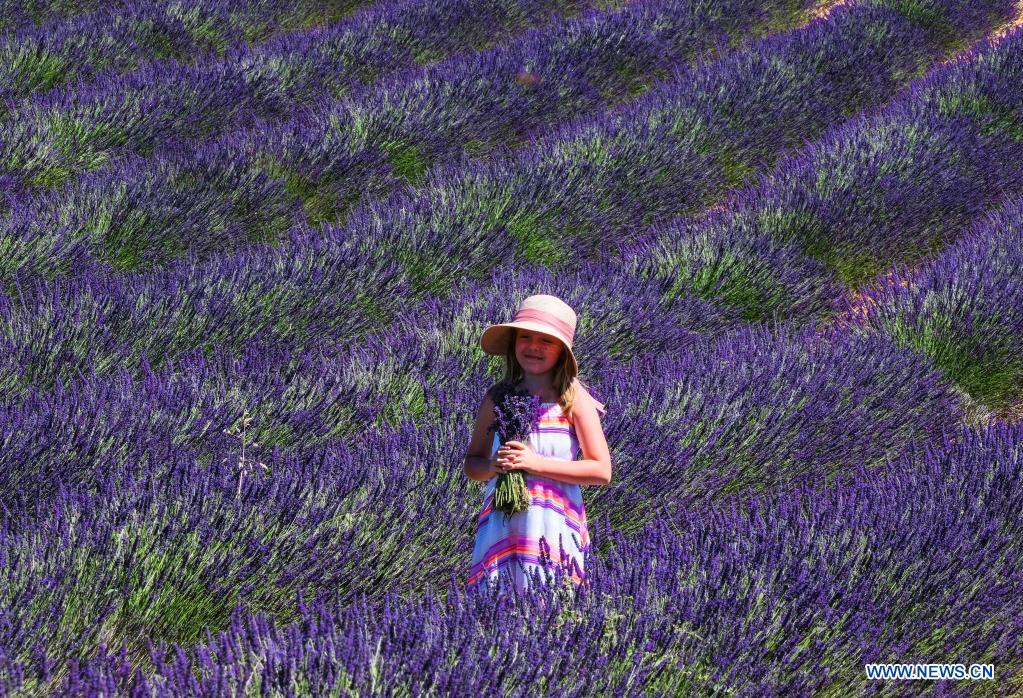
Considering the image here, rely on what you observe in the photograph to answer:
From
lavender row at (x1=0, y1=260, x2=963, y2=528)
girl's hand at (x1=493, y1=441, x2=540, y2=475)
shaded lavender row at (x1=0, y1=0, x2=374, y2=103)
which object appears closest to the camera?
girl's hand at (x1=493, y1=441, x2=540, y2=475)

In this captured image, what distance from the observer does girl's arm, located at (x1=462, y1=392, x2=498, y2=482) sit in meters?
2.24

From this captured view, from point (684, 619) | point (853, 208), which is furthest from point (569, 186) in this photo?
point (684, 619)

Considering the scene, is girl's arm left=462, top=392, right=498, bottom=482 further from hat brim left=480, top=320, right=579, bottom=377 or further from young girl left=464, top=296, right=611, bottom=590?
hat brim left=480, top=320, right=579, bottom=377

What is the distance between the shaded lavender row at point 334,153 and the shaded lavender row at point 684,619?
2.52 metres

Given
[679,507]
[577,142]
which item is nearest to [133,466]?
[679,507]

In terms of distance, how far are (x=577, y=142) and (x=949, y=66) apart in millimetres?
3155

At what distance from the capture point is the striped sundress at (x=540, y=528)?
7.29 feet

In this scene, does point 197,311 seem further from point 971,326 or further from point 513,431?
point 971,326

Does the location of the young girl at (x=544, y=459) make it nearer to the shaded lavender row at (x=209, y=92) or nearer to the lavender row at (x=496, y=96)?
the lavender row at (x=496, y=96)

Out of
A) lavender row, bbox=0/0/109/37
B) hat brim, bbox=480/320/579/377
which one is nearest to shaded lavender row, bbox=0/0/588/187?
lavender row, bbox=0/0/109/37

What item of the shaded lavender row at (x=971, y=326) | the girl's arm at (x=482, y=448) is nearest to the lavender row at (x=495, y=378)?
the shaded lavender row at (x=971, y=326)

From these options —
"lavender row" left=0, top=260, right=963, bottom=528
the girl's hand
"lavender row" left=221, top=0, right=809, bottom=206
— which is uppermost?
"lavender row" left=221, top=0, right=809, bottom=206

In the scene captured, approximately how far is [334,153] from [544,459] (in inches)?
159

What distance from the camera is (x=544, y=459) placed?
217 centimetres
